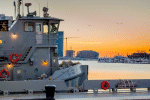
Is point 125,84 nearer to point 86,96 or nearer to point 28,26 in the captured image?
point 86,96

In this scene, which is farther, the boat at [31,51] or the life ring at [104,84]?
the boat at [31,51]

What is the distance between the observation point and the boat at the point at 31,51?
2267 centimetres

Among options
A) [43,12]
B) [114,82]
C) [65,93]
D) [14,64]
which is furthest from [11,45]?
[114,82]

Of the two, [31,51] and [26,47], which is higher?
[26,47]

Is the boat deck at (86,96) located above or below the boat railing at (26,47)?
below

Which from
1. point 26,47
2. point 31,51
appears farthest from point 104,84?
point 26,47

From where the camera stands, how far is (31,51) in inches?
898

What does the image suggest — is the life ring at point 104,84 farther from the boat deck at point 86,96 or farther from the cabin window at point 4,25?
the cabin window at point 4,25

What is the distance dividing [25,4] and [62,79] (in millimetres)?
7534

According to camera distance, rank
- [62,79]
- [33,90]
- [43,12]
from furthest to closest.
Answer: [43,12], [62,79], [33,90]

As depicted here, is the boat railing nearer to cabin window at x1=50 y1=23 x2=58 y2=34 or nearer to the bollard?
cabin window at x1=50 y1=23 x2=58 y2=34

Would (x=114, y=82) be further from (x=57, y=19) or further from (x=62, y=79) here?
(x=57, y=19)

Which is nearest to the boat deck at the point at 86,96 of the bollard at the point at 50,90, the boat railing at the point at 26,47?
the boat railing at the point at 26,47

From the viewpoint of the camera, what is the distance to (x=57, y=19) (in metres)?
23.7
